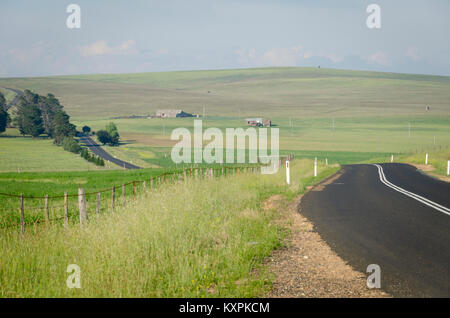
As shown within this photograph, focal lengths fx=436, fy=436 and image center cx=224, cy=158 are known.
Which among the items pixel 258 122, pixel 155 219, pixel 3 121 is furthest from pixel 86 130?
pixel 155 219

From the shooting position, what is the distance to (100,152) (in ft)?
261

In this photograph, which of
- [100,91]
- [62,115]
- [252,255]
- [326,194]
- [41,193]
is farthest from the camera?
[100,91]

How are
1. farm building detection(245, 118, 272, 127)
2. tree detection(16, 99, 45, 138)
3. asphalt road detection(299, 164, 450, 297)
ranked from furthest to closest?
farm building detection(245, 118, 272, 127) < tree detection(16, 99, 45, 138) < asphalt road detection(299, 164, 450, 297)

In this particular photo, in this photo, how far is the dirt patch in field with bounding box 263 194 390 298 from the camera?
254 inches

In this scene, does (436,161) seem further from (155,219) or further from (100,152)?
(100,152)

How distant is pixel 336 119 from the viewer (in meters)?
127

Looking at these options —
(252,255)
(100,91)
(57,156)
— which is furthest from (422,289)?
(100,91)

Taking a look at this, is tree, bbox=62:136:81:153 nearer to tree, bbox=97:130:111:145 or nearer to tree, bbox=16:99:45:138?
tree, bbox=97:130:111:145

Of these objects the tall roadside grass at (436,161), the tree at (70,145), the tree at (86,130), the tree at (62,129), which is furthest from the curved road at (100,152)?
the tall roadside grass at (436,161)

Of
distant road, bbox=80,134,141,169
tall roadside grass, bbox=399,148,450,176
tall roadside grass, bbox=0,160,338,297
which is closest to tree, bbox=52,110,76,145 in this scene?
distant road, bbox=80,134,141,169

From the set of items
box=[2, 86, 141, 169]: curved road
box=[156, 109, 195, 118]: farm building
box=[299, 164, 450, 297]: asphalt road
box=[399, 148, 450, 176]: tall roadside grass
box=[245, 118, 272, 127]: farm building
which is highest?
box=[156, 109, 195, 118]: farm building

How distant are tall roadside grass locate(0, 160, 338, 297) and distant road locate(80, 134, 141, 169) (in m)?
52.5

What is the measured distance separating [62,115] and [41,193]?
6622cm

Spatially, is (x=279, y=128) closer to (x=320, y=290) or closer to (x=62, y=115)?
(x=62, y=115)
